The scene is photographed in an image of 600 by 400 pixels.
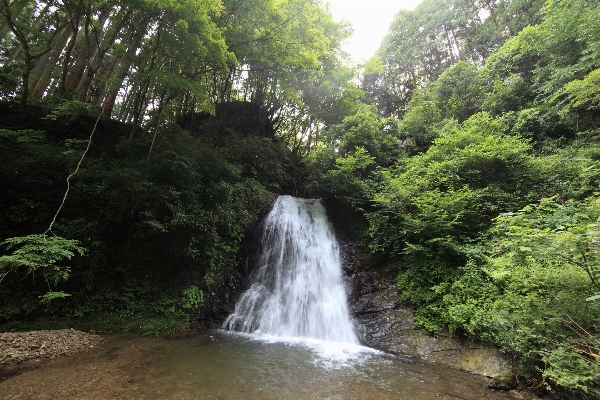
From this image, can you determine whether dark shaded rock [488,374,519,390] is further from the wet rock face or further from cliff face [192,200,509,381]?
the wet rock face

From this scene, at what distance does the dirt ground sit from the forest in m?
1.10

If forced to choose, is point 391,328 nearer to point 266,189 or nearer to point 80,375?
point 80,375

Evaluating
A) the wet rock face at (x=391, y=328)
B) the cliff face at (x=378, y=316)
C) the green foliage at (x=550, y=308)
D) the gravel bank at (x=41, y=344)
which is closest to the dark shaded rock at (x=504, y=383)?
the cliff face at (x=378, y=316)

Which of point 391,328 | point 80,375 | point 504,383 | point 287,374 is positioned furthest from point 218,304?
point 504,383

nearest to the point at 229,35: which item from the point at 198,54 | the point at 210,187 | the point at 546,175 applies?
the point at 198,54

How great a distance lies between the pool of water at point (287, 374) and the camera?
4.00 metres

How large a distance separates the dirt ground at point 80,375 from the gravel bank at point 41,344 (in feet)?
0.44

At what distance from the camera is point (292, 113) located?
18.9 meters

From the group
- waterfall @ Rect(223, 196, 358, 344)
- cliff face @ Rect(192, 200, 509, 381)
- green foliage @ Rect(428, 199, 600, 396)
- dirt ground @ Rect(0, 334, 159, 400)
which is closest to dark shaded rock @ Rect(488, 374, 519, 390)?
cliff face @ Rect(192, 200, 509, 381)

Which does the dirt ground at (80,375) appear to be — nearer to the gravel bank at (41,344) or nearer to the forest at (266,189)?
the gravel bank at (41,344)

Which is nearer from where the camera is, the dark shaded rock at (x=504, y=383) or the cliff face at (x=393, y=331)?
the dark shaded rock at (x=504, y=383)

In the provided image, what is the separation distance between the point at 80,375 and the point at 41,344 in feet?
4.93

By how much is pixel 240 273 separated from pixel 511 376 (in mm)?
8110

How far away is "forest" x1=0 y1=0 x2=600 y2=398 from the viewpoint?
4.58 m
